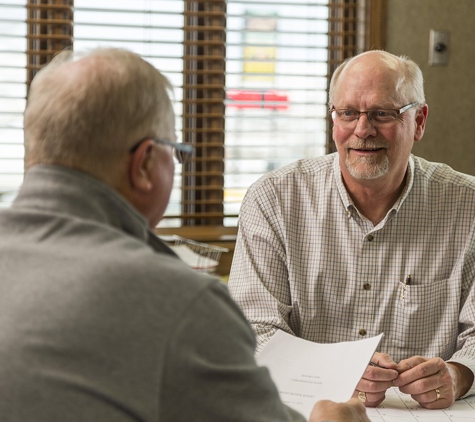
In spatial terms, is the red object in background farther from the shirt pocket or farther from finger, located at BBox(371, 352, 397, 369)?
finger, located at BBox(371, 352, 397, 369)

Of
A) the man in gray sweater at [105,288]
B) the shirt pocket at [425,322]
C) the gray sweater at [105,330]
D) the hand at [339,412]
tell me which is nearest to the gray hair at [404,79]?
the shirt pocket at [425,322]

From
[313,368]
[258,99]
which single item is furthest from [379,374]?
[258,99]

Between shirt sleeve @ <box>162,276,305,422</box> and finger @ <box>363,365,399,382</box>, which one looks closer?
shirt sleeve @ <box>162,276,305,422</box>

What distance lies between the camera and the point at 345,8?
3291 millimetres

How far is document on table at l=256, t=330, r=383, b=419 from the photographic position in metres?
1.31

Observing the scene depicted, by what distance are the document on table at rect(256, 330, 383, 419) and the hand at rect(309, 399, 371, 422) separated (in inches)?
4.7

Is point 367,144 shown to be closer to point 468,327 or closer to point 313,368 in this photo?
point 468,327

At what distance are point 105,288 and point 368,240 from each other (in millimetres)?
1171

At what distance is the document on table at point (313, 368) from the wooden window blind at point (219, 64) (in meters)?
1.74

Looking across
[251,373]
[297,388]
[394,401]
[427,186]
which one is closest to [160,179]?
[251,373]

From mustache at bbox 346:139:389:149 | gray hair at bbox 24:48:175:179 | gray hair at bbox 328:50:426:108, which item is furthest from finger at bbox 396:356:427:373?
gray hair at bbox 24:48:175:179

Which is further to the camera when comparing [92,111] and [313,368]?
[313,368]

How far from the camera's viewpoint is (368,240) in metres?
1.85

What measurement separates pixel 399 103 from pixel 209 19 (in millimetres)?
1508
